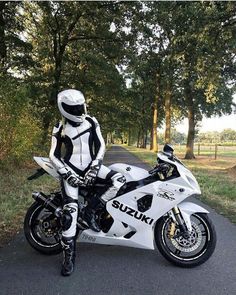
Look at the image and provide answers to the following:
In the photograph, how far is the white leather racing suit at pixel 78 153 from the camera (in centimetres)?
457

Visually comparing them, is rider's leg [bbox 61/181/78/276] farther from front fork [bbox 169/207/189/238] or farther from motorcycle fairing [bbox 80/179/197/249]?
front fork [bbox 169/207/189/238]

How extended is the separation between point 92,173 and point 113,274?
113cm

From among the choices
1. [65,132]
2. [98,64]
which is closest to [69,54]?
[98,64]

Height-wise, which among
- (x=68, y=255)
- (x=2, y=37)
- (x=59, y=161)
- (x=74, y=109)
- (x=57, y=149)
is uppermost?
(x=2, y=37)

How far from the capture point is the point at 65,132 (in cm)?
468

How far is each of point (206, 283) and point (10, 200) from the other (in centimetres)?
535

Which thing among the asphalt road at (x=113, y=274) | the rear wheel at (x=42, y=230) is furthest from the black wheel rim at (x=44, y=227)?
the asphalt road at (x=113, y=274)

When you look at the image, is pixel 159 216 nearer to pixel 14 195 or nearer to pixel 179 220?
pixel 179 220

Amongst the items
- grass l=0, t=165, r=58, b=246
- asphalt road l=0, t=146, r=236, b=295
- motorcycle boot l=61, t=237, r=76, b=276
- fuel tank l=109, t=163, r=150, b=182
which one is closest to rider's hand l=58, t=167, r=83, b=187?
fuel tank l=109, t=163, r=150, b=182

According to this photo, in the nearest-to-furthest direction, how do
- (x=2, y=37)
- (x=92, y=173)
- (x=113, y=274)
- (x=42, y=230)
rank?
(x=113, y=274)
(x=92, y=173)
(x=42, y=230)
(x=2, y=37)

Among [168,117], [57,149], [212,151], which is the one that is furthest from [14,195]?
[212,151]

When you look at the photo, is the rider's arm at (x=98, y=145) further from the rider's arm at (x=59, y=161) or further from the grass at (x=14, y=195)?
the grass at (x=14, y=195)

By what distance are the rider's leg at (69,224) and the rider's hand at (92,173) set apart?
187mm

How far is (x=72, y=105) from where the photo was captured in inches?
178
